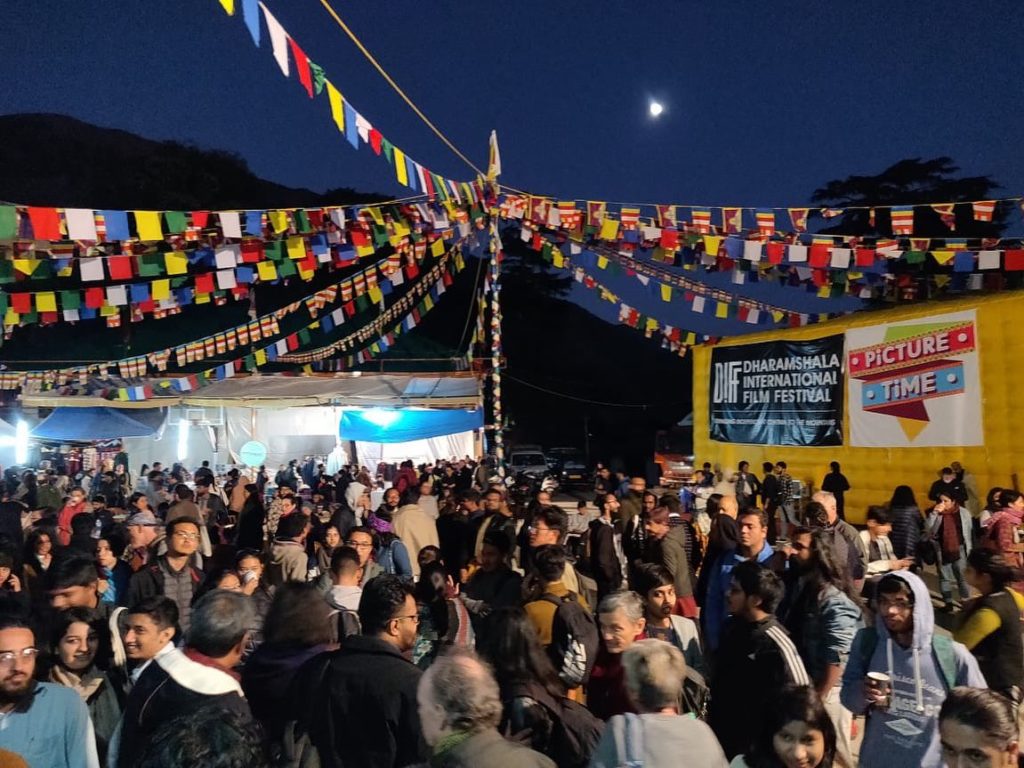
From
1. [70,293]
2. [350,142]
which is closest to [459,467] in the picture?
[70,293]

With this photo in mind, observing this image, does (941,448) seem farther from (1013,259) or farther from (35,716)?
(35,716)

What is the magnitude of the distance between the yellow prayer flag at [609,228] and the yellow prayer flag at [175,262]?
6.83 m

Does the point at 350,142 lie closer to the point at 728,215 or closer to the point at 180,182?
the point at 728,215

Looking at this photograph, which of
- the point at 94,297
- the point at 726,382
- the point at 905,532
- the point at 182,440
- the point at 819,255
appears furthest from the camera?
the point at 182,440

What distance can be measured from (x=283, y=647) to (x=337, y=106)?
7146 millimetres

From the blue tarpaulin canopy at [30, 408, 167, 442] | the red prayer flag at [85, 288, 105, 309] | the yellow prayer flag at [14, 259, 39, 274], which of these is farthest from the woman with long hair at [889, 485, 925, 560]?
the blue tarpaulin canopy at [30, 408, 167, 442]

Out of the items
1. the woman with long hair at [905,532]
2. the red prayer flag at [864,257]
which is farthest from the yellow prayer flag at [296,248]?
the woman with long hair at [905,532]

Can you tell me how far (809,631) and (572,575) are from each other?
1556 mm

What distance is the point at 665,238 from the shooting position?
1412 cm

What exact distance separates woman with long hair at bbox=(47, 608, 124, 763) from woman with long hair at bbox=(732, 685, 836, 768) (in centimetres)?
295

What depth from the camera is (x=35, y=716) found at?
301 cm

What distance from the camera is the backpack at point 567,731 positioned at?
2.95 metres

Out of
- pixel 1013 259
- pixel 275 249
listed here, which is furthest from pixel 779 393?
pixel 275 249

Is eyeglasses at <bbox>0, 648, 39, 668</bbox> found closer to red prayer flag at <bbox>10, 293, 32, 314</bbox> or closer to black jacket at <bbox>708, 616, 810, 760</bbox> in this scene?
black jacket at <bbox>708, 616, 810, 760</bbox>
